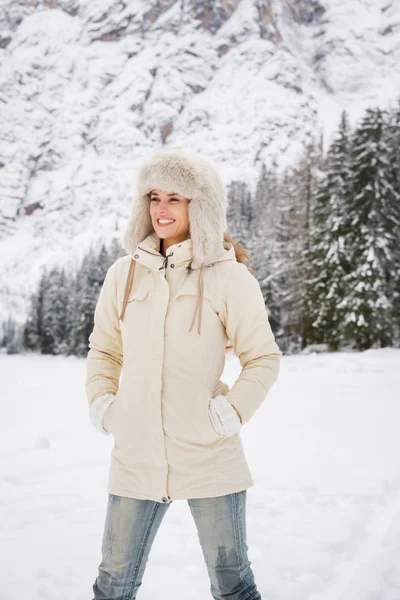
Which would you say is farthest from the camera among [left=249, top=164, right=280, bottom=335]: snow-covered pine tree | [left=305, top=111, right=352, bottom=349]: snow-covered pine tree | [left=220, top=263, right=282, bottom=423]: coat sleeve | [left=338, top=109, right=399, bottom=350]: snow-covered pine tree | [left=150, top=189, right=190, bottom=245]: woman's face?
[left=249, top=164, right=280, bottom=335]: snow-covered pine tree

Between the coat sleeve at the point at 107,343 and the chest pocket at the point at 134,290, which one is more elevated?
the chest pocket at the point at 134,290

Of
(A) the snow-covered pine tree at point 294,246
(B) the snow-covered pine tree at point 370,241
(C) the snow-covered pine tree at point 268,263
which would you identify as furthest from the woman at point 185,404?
(C) the snow-covered pine tree at point 268,263

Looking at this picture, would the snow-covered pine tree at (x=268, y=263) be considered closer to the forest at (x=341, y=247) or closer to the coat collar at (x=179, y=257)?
the forest at (x=341, y=247)

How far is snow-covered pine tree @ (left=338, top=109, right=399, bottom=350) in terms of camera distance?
72.8 ft

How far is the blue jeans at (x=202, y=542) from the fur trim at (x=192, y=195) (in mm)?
1129

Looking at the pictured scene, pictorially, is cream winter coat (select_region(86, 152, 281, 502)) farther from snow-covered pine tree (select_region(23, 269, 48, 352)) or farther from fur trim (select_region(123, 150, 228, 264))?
snow-covered pine tree (select_region(23, 269, 48, 352))

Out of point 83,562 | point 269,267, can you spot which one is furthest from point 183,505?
point 269,267

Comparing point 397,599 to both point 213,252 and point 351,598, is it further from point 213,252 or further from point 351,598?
point 213,252

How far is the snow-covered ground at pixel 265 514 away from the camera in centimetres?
342

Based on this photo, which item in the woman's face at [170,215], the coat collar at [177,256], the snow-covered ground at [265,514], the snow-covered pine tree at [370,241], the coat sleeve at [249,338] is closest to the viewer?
the coat sleeve at [249,338]

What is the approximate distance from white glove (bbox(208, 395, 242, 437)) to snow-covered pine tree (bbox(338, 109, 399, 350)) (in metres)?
20.8

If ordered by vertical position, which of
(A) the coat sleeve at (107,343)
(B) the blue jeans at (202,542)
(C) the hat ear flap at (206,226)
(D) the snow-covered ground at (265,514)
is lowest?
(D) the snow-covered ground at (265,514)

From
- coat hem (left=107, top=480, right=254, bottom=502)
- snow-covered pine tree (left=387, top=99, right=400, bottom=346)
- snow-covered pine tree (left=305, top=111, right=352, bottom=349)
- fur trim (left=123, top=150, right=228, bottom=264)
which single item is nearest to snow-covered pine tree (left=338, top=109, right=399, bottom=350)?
snow-covered pine tree (left=387, top=99, right=400, bottom=346)

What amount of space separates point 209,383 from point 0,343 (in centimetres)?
7491
